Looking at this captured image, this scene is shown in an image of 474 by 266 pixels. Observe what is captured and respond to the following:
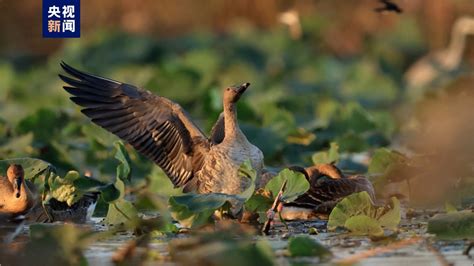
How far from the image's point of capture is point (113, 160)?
9.51 m

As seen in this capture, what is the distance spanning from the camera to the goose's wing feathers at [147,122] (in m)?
8.53

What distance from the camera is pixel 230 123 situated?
8.42 metres

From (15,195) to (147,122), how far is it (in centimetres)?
148

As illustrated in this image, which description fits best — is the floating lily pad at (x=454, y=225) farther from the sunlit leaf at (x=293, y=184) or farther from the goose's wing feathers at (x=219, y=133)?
the goose's wing feathers at (x=219, y=133)

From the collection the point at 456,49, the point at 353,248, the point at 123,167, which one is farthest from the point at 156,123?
the point at 456,49

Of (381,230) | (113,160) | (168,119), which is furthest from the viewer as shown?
(113,160)

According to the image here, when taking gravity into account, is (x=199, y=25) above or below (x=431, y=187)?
above

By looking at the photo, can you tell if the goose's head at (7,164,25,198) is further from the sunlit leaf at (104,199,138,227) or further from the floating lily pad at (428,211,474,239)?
the floating lily pad at (428,211,474,239)

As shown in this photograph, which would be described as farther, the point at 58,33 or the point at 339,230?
the point at 58,33

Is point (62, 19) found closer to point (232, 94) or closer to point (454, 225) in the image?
point (232, 94)

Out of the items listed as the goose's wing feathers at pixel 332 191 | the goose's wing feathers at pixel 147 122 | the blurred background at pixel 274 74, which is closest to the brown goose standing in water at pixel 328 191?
the goose's wing feathers at pixel 332 191

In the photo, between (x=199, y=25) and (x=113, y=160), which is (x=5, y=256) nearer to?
(x=113, y=160)

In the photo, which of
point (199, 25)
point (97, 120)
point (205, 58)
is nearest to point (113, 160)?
point (97, 120)

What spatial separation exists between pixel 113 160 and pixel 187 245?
4223mm
